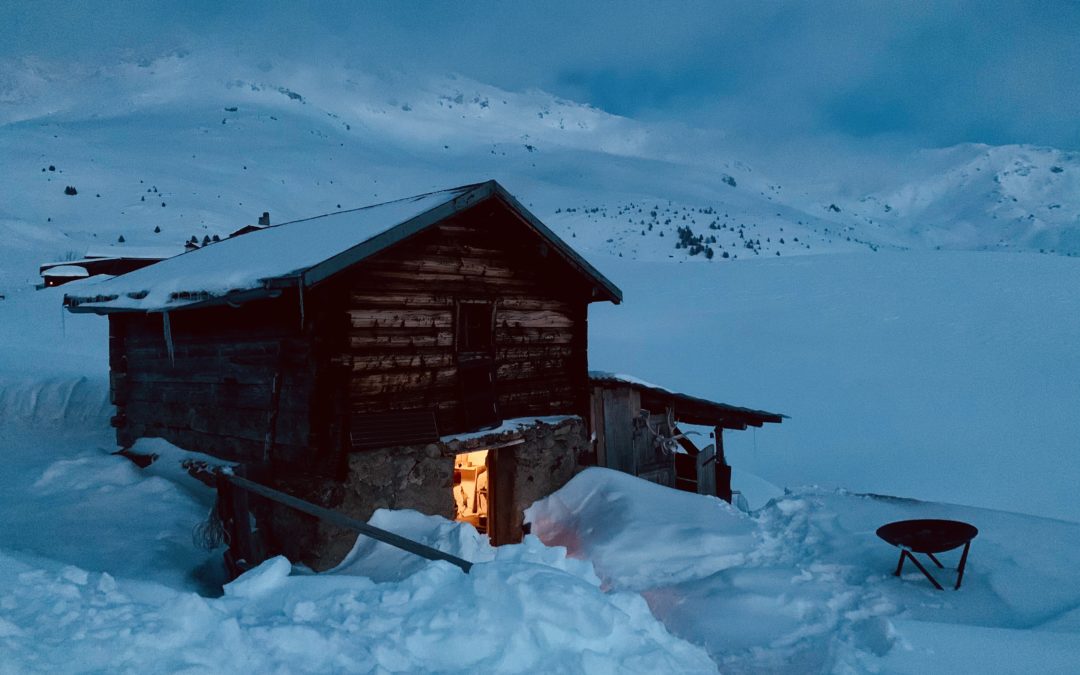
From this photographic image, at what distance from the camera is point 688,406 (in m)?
15.5

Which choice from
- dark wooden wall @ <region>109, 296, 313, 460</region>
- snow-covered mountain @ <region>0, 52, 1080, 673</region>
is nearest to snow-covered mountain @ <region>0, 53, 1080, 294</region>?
snow-covered mountain @ <region>0, 52, 1080, 673</region>

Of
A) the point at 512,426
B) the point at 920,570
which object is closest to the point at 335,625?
the point at 512,426

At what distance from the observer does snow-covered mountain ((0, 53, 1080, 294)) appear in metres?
49.4

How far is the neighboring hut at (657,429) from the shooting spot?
14.0 m

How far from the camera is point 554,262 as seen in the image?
11.1m

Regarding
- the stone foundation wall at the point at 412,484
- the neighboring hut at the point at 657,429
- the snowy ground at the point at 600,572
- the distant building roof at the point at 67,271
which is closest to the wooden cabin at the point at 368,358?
the stone foundation wall at the point at 412,484

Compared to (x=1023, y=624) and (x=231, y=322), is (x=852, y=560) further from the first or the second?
(x=231, y=322)

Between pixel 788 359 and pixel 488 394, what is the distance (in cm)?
2427

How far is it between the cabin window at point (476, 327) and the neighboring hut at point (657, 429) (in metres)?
3.93

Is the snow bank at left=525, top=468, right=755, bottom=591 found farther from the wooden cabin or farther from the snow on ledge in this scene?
the snow on ledge

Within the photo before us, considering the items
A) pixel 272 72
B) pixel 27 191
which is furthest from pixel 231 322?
pixel 272 72

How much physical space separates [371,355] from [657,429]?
8.73 meters

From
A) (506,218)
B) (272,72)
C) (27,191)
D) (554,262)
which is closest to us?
(506,218)

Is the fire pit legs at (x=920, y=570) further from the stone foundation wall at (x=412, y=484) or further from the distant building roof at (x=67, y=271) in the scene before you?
the distant building roof at (x=67, y=271)
